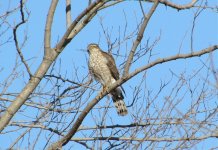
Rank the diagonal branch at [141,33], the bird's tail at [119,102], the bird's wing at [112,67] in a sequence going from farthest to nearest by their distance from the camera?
the bird's wing at [112,67]
the bird's tail at [119,102]
the diagonal branch at [141,33]

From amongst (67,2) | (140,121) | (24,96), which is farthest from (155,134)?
(67,2)

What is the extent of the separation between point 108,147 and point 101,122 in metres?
0.25

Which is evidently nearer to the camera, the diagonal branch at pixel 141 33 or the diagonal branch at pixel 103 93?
the diagonal branch at pixel 103 93

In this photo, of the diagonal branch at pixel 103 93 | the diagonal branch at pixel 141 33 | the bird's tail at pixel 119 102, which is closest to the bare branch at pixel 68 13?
the diagonal branch at pixel 103 93

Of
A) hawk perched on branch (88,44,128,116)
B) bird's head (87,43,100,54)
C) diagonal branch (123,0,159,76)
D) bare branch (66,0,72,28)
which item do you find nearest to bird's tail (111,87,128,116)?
hawk perched on branch (88,44,128,116)

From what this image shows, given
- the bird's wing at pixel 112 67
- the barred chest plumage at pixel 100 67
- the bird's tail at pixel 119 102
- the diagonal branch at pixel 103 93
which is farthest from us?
the barred chest plumage at pixel 100 67

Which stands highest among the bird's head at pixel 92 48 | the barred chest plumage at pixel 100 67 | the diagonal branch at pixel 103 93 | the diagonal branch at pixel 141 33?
the bird's head at pixel 92 48

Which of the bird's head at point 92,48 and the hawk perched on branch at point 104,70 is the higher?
the bird's head at point 92,48

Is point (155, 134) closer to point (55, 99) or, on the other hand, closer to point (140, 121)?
point (140, 121)

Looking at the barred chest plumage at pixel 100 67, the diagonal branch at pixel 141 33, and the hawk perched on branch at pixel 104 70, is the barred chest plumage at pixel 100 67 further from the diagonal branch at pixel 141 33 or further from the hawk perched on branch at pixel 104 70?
the diagonal branch at pixel 141 33

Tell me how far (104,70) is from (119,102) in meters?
0.59

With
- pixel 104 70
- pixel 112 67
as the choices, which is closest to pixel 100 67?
pixel 104 70

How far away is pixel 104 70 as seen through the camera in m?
8.26

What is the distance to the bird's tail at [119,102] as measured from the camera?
7.62 metres
